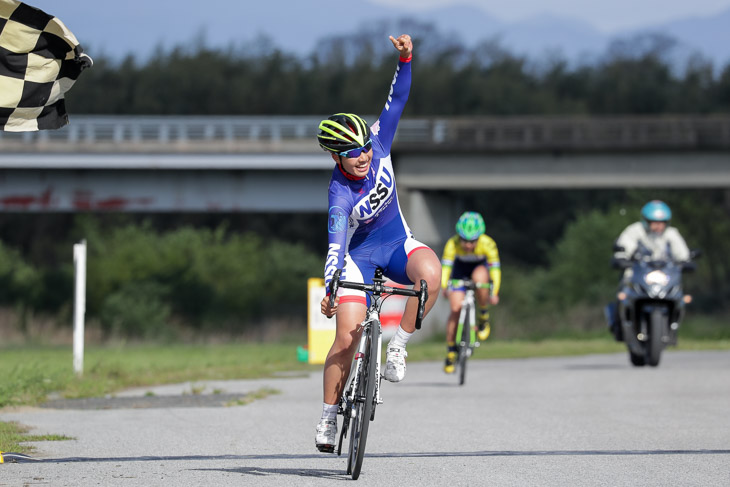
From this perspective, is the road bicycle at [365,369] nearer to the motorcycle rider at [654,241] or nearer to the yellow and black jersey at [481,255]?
the yellow and black jersey at [481,255]

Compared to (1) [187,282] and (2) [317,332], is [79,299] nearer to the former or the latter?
(2) [317,332]

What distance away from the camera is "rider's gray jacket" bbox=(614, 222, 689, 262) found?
17234 mm

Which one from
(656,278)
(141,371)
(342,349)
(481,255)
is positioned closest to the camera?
(342,349)

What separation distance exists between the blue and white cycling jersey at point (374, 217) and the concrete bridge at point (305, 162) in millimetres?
34005

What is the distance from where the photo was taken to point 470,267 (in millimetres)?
16391

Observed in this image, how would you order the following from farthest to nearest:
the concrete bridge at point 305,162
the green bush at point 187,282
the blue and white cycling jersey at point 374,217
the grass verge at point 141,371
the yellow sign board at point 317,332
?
the green bush at point 187,282, the concrete bridge at point 305,162, the yellow sign board at point 317,332, the grass verge at point 141,371, the blue and white cycling jersey at point 374,217

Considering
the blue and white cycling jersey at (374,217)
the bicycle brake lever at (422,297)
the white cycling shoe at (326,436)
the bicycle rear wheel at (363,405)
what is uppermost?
the blue and white cycling jersey at (374,217)

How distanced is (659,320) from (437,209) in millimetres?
28543

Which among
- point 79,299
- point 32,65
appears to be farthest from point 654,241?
point 32,65

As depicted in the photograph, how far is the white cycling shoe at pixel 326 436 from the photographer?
809 centimetres

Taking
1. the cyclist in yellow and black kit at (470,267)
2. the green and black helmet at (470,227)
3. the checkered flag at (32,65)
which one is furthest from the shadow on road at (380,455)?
the green and black helmet at (470,227)

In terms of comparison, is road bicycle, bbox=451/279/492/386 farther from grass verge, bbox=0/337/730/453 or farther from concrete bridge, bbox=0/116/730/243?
concrete bridge, bbox=0/116/730/243

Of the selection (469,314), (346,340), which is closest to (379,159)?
(346,340)

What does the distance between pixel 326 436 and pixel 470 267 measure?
845cm
